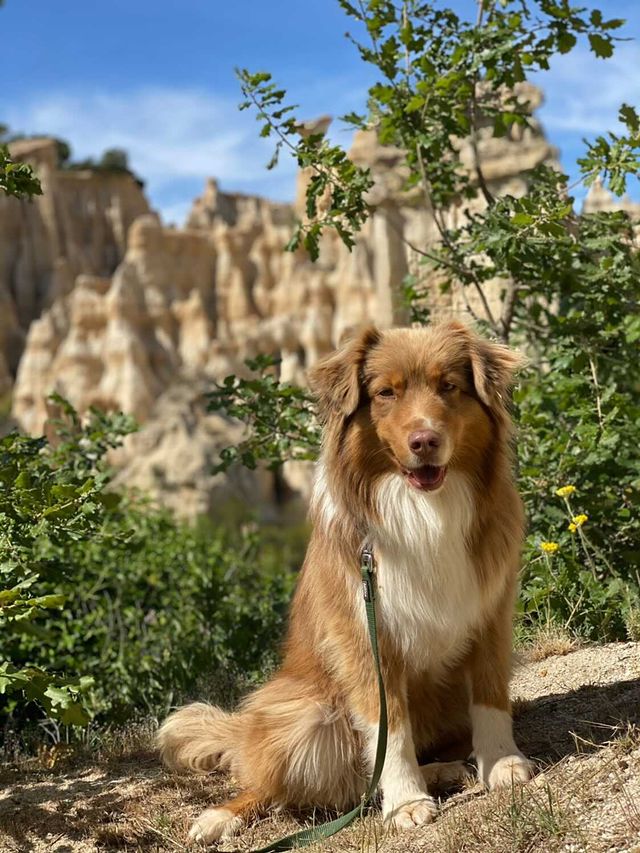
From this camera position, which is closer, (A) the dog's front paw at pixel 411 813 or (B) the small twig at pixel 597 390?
(A) the dog's front paw at pixel 411 813

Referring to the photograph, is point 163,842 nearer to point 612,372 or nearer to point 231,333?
point 612,372

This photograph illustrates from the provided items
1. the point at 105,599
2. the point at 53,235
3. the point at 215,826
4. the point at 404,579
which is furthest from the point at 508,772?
the point at 53,235

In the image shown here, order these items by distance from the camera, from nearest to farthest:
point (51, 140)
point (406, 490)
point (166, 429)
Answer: point (406, 490), point (166, 429), point (51, 140)

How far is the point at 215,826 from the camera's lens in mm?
3553

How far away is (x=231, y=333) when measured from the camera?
56000 mm

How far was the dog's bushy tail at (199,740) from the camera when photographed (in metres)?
4.11

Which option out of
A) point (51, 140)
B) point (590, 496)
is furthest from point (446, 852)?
point (51, 140)

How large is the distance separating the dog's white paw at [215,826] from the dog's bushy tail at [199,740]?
446mm

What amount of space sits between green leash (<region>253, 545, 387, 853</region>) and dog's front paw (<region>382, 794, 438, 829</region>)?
10 centimetres

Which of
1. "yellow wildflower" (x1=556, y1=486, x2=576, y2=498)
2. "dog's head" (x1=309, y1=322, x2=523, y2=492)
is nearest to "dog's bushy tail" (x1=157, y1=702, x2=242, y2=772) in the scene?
"dog's head" (x1=309, y1=322, x2=523, y2=492)

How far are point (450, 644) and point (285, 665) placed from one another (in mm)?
792

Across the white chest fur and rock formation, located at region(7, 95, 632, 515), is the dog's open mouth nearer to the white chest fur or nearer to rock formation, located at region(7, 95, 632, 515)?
the white chest fur

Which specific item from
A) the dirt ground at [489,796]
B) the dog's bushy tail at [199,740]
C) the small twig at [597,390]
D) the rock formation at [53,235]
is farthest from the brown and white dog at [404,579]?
→ the rock formation at [53,235]

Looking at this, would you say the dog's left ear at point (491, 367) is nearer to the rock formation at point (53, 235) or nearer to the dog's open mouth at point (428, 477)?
the dog's open mouth at point (428, 477)
